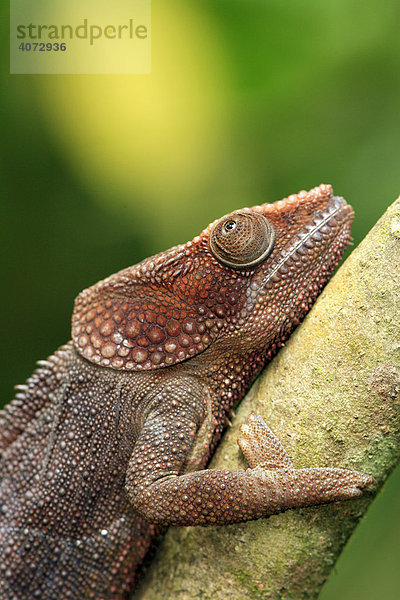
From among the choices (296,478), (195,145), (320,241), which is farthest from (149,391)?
(195,145)

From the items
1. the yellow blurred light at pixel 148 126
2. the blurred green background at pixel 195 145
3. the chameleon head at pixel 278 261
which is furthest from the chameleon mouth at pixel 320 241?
the yellow blurred light at pixel 148 126

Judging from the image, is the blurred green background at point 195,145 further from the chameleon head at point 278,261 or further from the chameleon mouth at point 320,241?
the chameleon head at point 278,261

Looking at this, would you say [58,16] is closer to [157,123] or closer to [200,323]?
[157,123]

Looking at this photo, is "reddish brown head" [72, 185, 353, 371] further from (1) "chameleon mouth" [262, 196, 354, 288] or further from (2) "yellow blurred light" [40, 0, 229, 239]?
(2) "yellow blurred light" [40, 0, 229, 239]

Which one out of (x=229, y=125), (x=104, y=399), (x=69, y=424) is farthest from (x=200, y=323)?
(x=229, y=125)

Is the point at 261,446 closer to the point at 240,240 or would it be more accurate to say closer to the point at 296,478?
the point at 296,478

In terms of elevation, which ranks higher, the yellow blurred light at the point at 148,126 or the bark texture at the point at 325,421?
the yellow blurred light at the point at 148,126

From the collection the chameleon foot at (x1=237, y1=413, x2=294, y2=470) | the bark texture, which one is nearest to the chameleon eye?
the bark texture
